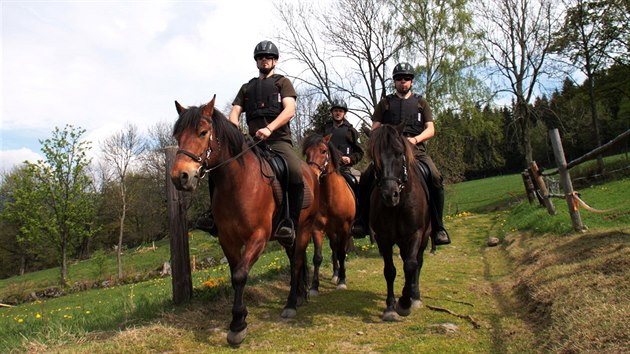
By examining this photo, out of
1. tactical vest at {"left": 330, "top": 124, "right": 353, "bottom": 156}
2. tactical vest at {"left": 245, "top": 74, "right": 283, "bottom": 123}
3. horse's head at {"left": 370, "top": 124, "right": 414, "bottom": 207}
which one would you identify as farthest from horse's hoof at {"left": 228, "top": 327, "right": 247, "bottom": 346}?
tactical vest at {"left": 330, "top": 124, "right": 353, "bottom": 156}

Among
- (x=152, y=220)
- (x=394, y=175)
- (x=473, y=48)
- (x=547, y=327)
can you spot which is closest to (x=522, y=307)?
(x=547, y=327)

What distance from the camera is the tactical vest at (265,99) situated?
18.1ft

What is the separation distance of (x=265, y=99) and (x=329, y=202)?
2.54 m

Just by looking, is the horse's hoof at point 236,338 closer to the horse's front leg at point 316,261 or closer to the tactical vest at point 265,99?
the horse's front leg at point 316,261

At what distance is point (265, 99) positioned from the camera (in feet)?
18.2

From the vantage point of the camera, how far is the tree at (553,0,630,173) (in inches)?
1105

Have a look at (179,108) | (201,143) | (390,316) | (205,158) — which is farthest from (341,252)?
A: (179,108)

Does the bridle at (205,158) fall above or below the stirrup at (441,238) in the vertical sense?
above

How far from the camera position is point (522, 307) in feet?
17.6

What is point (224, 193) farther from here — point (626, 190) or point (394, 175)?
point (626, 190)

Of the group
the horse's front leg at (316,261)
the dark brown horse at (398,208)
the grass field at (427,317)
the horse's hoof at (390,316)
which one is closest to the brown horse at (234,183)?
the grass field at (427,317)

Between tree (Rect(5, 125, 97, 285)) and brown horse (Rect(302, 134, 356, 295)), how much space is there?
2879 cm

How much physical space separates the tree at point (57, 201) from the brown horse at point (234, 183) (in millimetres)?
30317

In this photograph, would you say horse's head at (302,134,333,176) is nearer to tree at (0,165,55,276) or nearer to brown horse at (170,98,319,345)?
brown horse at (170,98,319,345)
